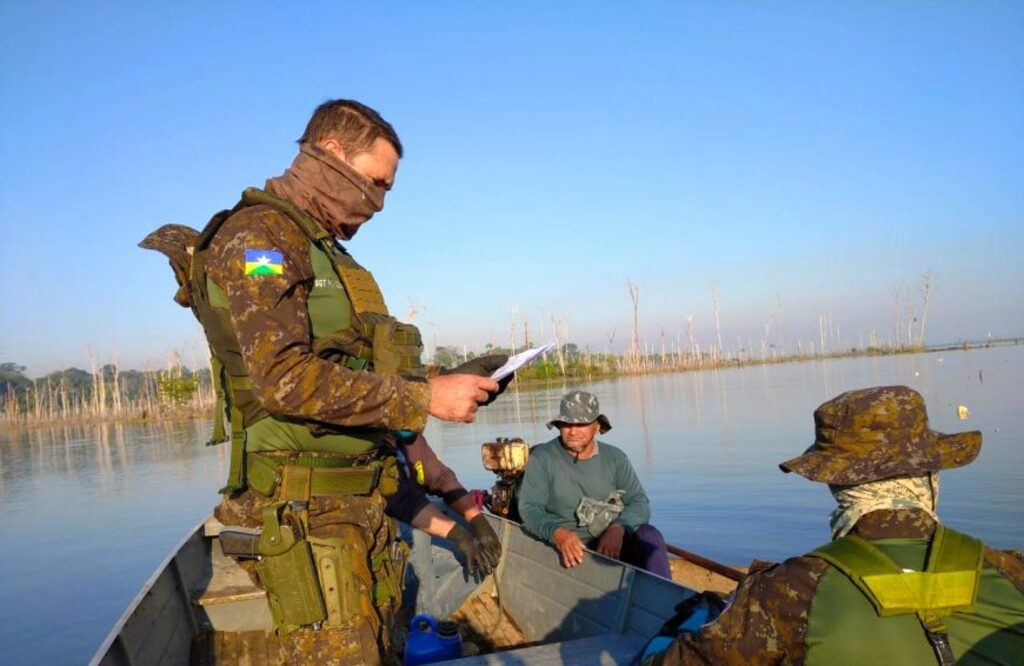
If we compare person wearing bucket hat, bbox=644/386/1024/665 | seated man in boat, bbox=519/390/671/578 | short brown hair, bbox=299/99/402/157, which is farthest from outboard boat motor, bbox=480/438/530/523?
short brown hair, bbox=299/99/402/157

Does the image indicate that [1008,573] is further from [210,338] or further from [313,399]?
A: [210,338]

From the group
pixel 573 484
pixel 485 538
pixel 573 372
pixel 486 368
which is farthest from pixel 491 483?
pixel 573 372

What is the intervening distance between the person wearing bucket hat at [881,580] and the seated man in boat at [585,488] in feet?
10.6

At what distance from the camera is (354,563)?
219 centimetres

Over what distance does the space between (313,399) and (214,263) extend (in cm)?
46

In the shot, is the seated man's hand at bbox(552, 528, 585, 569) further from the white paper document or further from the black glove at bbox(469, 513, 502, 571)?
the white paper document

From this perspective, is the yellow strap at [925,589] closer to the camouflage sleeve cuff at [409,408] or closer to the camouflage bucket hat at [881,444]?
the camouflage bucket hat at [881,444]

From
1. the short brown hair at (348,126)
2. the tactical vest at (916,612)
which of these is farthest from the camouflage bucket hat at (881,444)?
the short brown hair at (348,126)

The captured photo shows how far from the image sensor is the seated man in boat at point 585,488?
522 centimetres

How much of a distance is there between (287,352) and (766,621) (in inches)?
52.8

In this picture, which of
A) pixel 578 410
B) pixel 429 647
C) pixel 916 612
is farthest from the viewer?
pixel 578 410

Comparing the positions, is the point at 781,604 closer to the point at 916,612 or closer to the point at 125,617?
the point at 916,612

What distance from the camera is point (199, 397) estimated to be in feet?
169

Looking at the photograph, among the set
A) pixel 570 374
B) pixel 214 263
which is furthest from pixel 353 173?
pixel 570 374
